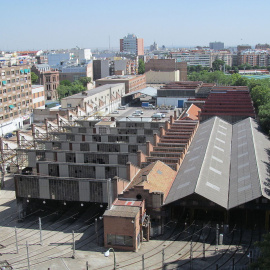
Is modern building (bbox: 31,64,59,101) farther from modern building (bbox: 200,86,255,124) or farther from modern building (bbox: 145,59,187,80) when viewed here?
modern building (bbox: 200,86,255,124)

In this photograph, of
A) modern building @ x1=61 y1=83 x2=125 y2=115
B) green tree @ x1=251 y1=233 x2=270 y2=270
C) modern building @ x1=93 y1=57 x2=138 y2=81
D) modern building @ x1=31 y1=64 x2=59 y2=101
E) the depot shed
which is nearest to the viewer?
green tree @ x1=251 y1=233 x2=270 y2=270

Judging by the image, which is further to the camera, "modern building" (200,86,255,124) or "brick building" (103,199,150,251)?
"modern building" (200,86,255,124)

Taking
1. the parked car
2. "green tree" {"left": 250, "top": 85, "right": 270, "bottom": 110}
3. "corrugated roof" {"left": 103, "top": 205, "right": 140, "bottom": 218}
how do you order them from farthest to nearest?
"green tree" {"left": 250, "top": 85, "right": 270, "bottom": 110} → the parked car → "corrugated roof" {"left": 103, "top": 205, "right": 140, "bottom": 218}

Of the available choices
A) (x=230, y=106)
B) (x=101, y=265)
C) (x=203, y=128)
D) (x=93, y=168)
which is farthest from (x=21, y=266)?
(x=230, y=106)

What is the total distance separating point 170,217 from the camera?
32.9 m

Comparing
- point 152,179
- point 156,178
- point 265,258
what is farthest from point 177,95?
point 265,258

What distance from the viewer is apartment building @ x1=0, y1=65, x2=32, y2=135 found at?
2950 inches

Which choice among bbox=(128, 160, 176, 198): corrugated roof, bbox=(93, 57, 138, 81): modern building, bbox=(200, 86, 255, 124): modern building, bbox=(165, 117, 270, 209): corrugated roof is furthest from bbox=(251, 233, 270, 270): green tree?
bbox=(93, 57, 138, 81): modern building

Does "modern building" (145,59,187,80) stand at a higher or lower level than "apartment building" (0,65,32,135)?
higher

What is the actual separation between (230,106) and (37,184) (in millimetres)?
45830

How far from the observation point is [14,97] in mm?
78750

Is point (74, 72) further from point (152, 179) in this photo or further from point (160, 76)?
point (152, 179)

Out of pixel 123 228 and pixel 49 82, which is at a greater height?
pixel 49 82

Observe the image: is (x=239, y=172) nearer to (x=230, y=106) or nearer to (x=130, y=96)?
(x=230, y=106)
